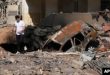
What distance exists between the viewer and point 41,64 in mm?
13820

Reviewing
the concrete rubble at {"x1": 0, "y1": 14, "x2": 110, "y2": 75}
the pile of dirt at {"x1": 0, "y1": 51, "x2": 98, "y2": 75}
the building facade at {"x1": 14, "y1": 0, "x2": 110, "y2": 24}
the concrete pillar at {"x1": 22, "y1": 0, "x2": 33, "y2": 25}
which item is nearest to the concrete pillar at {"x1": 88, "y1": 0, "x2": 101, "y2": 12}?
the building facade at {"x1": 14, "y1": 0, "x2": 110, "y2": 24}

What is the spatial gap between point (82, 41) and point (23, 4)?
10813 millimetres

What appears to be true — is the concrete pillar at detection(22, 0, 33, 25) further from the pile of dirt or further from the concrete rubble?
the pile of dirt

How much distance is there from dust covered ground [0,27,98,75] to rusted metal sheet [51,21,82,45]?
0.85 meters

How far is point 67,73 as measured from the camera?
40.8 ft

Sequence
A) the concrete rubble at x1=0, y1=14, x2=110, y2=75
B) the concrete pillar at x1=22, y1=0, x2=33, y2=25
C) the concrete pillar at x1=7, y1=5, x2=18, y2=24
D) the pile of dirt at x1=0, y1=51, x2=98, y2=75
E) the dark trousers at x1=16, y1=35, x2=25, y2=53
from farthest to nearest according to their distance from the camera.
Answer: the concrete pillar at x1=7, y1=5, x2=18, y2=24 → the concrete pillar at x1=22, y1=0, x2=33, y2=25 → the dark trousers at x1=16, y1=35, x2=25, y2=53 → the concrete rubble at x1=0, y1=14, x2=110, y2=75 → the pile of dirt at x1=0, y1=51, x2=98, y2=75

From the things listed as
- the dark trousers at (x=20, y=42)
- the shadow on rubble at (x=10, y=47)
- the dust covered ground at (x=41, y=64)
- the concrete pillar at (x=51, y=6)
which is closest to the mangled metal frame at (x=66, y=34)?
the dust covered ground at (x=41, y=64)

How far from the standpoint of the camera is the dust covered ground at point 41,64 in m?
12.6

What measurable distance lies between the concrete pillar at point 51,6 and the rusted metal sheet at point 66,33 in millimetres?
7491

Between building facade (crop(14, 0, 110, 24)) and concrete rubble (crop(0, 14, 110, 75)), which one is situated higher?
building facade (crop(14, 0, 110, 24))

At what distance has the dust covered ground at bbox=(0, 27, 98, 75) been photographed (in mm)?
12617

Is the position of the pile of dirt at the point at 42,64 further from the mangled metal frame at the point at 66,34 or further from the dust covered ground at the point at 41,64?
the mangled metal frame at the point at 66,34

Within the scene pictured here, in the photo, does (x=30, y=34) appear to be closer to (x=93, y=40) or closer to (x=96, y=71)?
(x=93, y=40)

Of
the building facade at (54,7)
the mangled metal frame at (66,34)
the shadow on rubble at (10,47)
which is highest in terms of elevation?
the building facade at (54,7)
